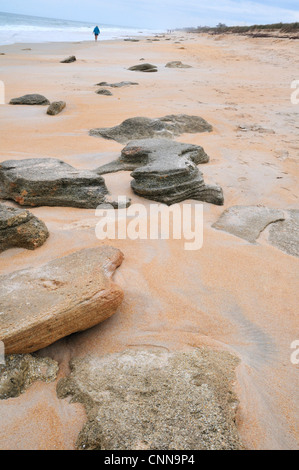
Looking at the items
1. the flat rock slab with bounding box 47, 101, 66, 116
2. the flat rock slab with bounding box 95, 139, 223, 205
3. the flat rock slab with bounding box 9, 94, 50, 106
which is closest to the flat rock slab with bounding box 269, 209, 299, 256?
the flat rock slab with bounding box 95, 139, 223, 205

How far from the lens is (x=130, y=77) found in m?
11.0

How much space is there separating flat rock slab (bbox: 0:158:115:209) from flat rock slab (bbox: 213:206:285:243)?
1.17 m

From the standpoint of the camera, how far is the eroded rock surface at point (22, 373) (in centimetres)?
142

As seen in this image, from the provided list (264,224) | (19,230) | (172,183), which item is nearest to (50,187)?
(19,230)

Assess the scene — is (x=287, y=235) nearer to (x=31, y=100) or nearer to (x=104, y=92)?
(x=31, y=100)

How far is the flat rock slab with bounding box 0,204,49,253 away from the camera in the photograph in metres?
2.31

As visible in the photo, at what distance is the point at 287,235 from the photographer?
280cm

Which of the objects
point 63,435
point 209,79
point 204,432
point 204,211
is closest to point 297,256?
point 204,211

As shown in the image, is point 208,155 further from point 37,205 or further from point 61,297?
point 61,297

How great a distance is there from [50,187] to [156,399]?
2.22 meters

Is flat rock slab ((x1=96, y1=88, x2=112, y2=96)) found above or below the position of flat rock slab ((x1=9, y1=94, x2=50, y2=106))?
above

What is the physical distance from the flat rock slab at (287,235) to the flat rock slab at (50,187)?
1580 millimetres

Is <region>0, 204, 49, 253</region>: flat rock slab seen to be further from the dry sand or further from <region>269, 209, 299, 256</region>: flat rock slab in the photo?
<region>269, 209, 299, 256</region>: flat rock slab

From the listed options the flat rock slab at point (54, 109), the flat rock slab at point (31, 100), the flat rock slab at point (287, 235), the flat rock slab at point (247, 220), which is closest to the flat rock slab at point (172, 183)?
the flat rock slab at point (247, 220)
